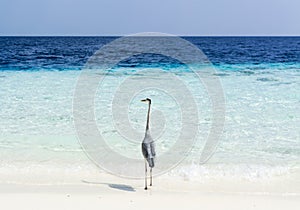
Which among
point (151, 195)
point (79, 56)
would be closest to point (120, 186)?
point (151, 195)

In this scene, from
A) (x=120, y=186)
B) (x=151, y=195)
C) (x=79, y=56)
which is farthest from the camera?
(x=79, y=56)

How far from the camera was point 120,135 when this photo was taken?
6840 mm

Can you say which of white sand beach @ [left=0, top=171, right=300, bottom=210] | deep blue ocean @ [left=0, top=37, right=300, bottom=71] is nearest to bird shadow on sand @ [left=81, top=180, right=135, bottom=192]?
white sand beach @ [left=0, top=171, right=300, bottom=210]

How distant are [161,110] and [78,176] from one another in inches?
163

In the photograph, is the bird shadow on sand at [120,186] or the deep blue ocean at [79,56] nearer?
the bird shadow on sand at [120,186]

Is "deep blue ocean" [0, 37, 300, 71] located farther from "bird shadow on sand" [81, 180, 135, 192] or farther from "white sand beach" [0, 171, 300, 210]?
"white sand beach" [0, 171, 300, 210]

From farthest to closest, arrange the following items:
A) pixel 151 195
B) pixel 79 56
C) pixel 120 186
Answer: pixel 79 56
pixel 120 186
pixel 151 195

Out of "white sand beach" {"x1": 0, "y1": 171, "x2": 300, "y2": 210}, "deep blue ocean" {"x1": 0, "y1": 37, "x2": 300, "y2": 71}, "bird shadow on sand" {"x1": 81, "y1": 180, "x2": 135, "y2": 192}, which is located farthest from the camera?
"deep blue ocean" {"x1": 0, "y1": 37, "x2": 300, "y2": 71}

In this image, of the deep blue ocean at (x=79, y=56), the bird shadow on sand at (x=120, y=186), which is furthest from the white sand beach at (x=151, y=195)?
A: the deep blue ocean at (x=79, y=56)

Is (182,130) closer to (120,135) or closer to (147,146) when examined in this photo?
(120,135)

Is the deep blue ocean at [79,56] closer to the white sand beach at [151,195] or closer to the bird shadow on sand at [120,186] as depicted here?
the bird shadow on sand at [120,186]

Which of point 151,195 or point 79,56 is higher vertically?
point 79,56

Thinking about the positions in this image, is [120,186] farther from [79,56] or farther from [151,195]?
[79,56]

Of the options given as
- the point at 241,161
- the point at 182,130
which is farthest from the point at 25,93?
the point at 241,161
